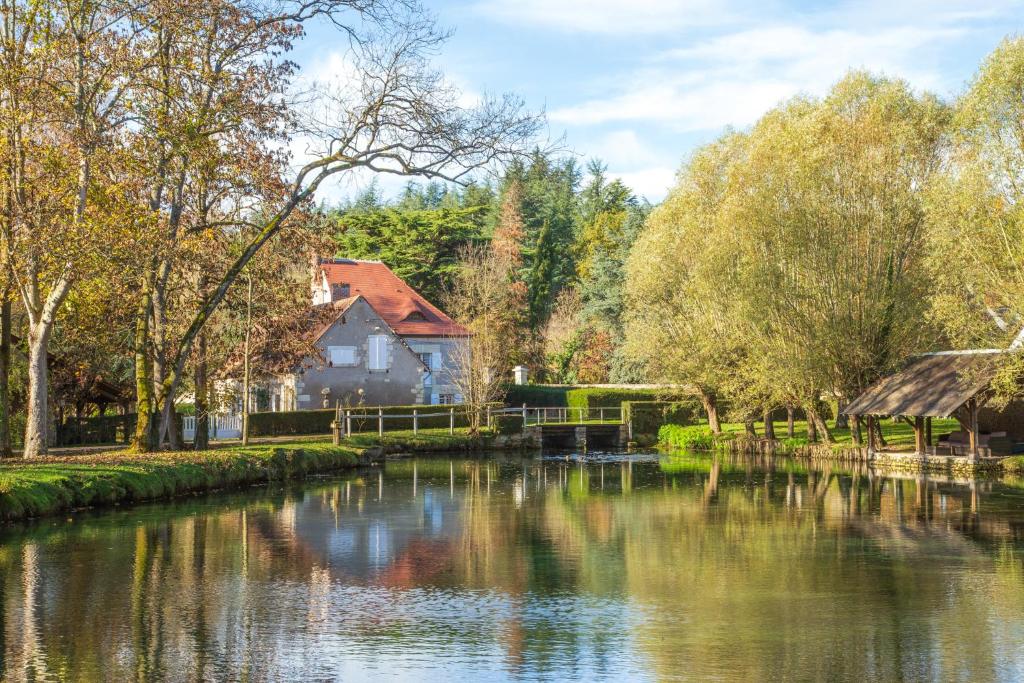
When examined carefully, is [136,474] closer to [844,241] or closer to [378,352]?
[844,241]

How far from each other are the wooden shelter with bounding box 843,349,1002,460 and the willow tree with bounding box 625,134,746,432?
726 centimetres

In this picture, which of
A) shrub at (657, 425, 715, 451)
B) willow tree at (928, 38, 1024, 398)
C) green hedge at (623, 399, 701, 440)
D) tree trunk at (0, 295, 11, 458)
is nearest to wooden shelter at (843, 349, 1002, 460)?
willow tree at (928, 38, 1024, 398)

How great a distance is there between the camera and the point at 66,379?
122 ft

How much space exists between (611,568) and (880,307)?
25.2 m

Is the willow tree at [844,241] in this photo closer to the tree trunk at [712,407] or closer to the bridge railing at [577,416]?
the tree trunk at [712,407]

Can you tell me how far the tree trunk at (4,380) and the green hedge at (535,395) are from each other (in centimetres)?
3488

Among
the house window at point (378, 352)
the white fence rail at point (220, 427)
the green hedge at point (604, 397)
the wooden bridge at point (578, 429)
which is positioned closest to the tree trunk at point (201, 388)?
the white fence rail at point (220, 427)

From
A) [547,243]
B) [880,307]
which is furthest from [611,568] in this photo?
[547,243]

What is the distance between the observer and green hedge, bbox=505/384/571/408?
60.2 meters

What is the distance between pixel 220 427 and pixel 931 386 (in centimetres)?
3131

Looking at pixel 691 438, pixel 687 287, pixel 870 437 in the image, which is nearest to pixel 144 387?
pixel 687 287

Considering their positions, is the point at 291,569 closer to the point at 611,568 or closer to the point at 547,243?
the point at 611,568

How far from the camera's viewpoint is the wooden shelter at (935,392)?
32000 mm

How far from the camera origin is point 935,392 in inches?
1316
